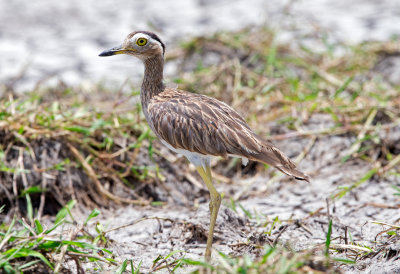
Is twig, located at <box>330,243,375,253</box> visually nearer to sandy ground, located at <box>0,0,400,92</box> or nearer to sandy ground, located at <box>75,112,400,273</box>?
sandy ground, located at <box>75,112,400,273</box>

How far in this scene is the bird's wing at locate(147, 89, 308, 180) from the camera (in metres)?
3.58

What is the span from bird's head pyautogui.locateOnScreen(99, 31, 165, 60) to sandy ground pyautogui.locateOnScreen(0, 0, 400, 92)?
326 cm

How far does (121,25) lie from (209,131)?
6.25 metres

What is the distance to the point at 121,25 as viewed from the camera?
9516 mm

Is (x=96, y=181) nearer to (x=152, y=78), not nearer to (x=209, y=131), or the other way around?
(x=152, y=78)

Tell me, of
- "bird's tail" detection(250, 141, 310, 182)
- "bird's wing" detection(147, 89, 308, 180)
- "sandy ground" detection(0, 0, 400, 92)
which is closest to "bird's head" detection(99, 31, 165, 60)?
"bird's wing" detection(147, 89, 308, 180)

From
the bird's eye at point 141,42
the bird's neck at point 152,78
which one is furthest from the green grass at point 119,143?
the bird's eye at point 141,42

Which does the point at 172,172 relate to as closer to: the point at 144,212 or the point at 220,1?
the point at 144,212

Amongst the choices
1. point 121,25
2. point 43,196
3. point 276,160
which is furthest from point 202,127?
point 121,25

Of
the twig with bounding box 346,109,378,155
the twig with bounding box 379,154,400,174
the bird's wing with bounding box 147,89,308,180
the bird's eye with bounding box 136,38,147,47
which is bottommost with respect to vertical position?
the twig with bounding box 379,154,400,174

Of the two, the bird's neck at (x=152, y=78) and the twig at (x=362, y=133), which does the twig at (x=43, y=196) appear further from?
the twig at (x=362, y=133)

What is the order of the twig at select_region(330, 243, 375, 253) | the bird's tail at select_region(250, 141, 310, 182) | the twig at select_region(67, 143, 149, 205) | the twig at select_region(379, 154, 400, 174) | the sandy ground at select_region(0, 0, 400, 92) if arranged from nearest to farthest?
the twig at select_region(330, 243, 375, 253)
the bird's tail at select_region(250, 141, 310, 182)
the twig at select_region(67, 143, 149, 205)
the twig at select_region(379, 154, 400, 174)
the sandy ground at select_region(0, 0, 400, 92)

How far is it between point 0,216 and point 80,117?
1.06 metres

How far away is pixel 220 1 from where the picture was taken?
10.4 m
